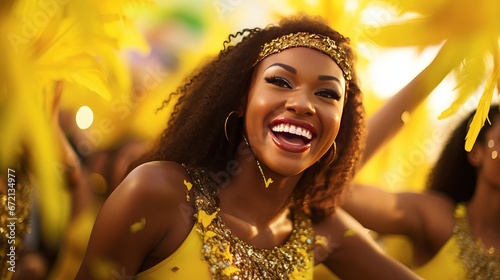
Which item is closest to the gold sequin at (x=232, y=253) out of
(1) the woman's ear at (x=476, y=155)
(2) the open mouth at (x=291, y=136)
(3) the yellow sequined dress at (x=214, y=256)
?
(3) the yellow sequined dress at (x=214, y=256)

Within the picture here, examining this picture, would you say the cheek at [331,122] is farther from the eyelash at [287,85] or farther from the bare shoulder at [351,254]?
the bare shoulder at [351,254]

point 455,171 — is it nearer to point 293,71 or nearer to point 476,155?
point 476,155

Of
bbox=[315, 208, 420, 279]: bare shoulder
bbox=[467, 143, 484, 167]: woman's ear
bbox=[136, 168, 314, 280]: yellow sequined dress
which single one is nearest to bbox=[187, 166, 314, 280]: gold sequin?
bbox=[136, 168, 314, 280]: yellow sequined dress

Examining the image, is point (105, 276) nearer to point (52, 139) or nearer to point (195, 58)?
point (52, 139)

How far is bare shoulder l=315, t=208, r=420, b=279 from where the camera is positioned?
7.00 feet

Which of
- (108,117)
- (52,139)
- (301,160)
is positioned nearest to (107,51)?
(52,139)

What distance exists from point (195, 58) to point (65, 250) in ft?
2.44

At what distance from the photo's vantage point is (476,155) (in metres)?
2.81

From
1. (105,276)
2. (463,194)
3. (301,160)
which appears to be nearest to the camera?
(105,276)

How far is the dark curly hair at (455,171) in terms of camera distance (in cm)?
290

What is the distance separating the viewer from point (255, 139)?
1923mm

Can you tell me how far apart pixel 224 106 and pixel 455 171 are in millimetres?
1335

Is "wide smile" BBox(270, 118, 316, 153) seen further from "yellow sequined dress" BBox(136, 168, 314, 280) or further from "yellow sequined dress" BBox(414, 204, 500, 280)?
"yellow sequined dress" BBox(414, 204, 500, 280)

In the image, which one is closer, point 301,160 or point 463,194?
point 301,160
